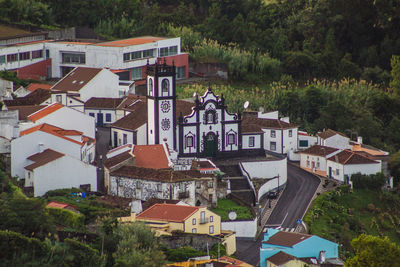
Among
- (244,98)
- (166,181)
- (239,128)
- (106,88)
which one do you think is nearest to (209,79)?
(244,98)

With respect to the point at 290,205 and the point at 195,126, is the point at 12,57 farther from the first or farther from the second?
the point at 290,205

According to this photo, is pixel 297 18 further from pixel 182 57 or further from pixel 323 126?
pixel 323 126

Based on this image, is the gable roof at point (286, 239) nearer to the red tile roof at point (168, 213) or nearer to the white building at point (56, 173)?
the red tile roof at point (168, 213)

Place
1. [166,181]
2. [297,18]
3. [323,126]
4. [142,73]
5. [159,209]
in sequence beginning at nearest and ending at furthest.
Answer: [159,209], [166,181], [323,126], [142,73], [297,18]

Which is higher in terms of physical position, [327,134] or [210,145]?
[210,145]

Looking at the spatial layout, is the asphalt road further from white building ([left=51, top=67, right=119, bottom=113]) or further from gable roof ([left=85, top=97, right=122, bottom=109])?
white building ([left=51, top=67, right=119, bottom=113])

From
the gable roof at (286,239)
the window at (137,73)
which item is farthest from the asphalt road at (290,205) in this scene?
the window at (137,73)

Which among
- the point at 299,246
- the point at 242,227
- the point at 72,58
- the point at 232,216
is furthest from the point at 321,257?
the point at 72,58
